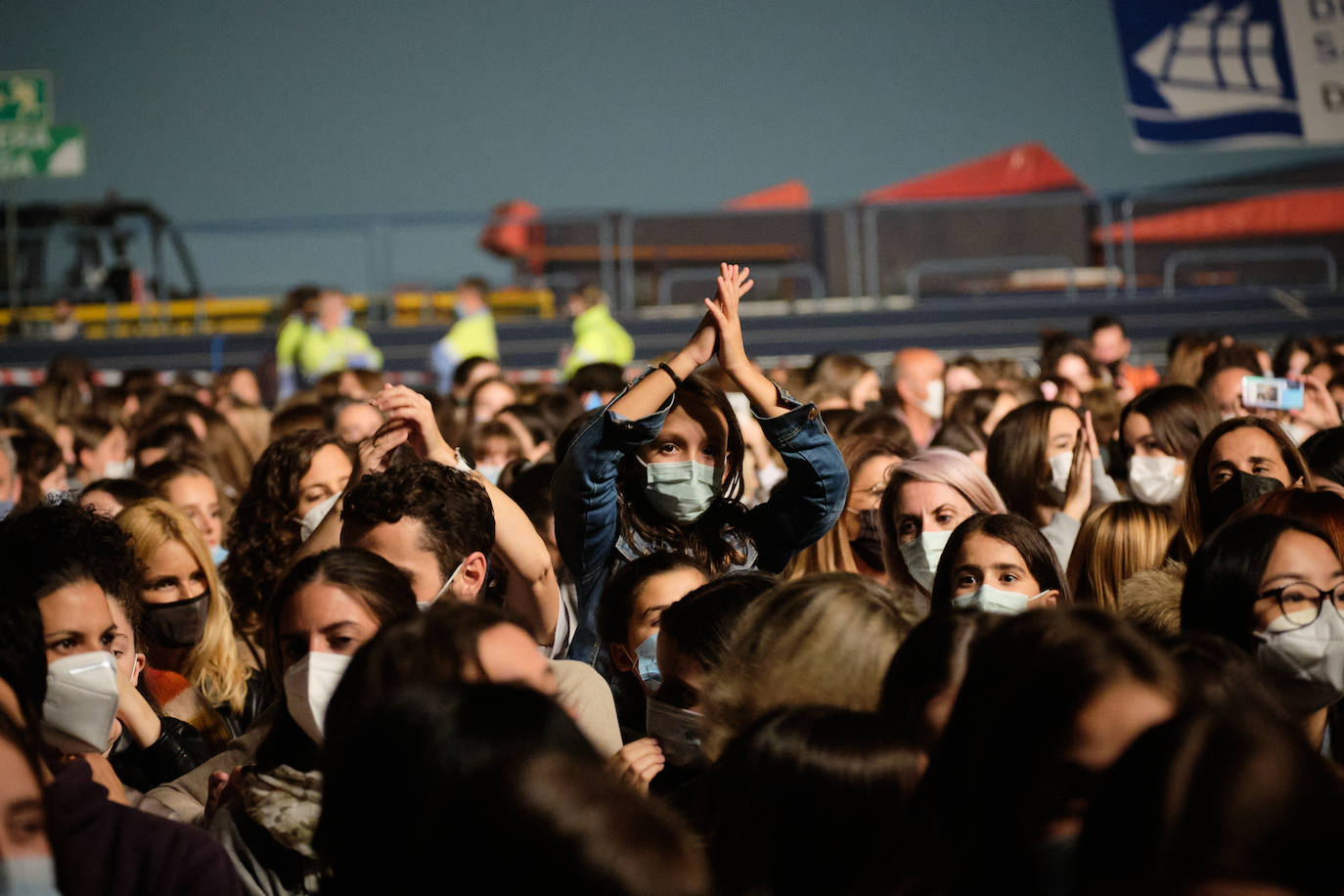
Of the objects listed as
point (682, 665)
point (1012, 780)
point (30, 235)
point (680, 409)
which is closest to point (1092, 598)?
point (680, 409)

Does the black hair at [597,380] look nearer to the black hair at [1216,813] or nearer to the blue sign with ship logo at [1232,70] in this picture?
the black hair at [1216,813]

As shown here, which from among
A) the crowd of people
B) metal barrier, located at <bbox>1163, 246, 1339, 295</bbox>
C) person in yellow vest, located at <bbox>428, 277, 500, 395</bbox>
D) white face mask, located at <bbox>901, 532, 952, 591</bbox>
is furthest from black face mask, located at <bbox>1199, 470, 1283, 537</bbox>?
metal barrier, located at <bbox>1163, 246, 1339, 295</bbox>

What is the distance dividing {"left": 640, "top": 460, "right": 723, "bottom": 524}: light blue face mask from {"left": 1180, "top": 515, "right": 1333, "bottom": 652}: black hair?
49.1 inches

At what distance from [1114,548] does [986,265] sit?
495 inches

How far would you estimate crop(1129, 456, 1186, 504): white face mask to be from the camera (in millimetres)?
5355

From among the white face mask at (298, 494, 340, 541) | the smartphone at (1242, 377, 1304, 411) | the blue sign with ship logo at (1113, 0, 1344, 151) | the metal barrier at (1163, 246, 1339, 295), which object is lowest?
the white face mask at (298, 494, 340, 541)

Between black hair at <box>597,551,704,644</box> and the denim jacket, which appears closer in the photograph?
black hair at <box>597,551,704,644</box>

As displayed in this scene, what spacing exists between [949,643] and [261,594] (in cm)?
277

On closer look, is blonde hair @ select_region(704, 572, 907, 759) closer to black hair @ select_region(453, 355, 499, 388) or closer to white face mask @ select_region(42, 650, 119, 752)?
white face mask @ select_region(42, 650, 119, 752)

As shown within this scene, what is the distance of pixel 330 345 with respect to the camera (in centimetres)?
1176

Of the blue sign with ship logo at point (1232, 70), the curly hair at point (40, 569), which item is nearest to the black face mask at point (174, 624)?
the curly hair at point (40, 569)

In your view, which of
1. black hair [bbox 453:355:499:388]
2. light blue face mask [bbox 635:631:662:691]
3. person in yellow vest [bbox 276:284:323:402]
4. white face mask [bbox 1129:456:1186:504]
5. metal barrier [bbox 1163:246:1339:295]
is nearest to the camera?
light blue face mask [bbox 635:631:662:691]

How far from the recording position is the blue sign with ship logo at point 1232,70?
12.1 metres

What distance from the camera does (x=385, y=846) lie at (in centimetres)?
161
